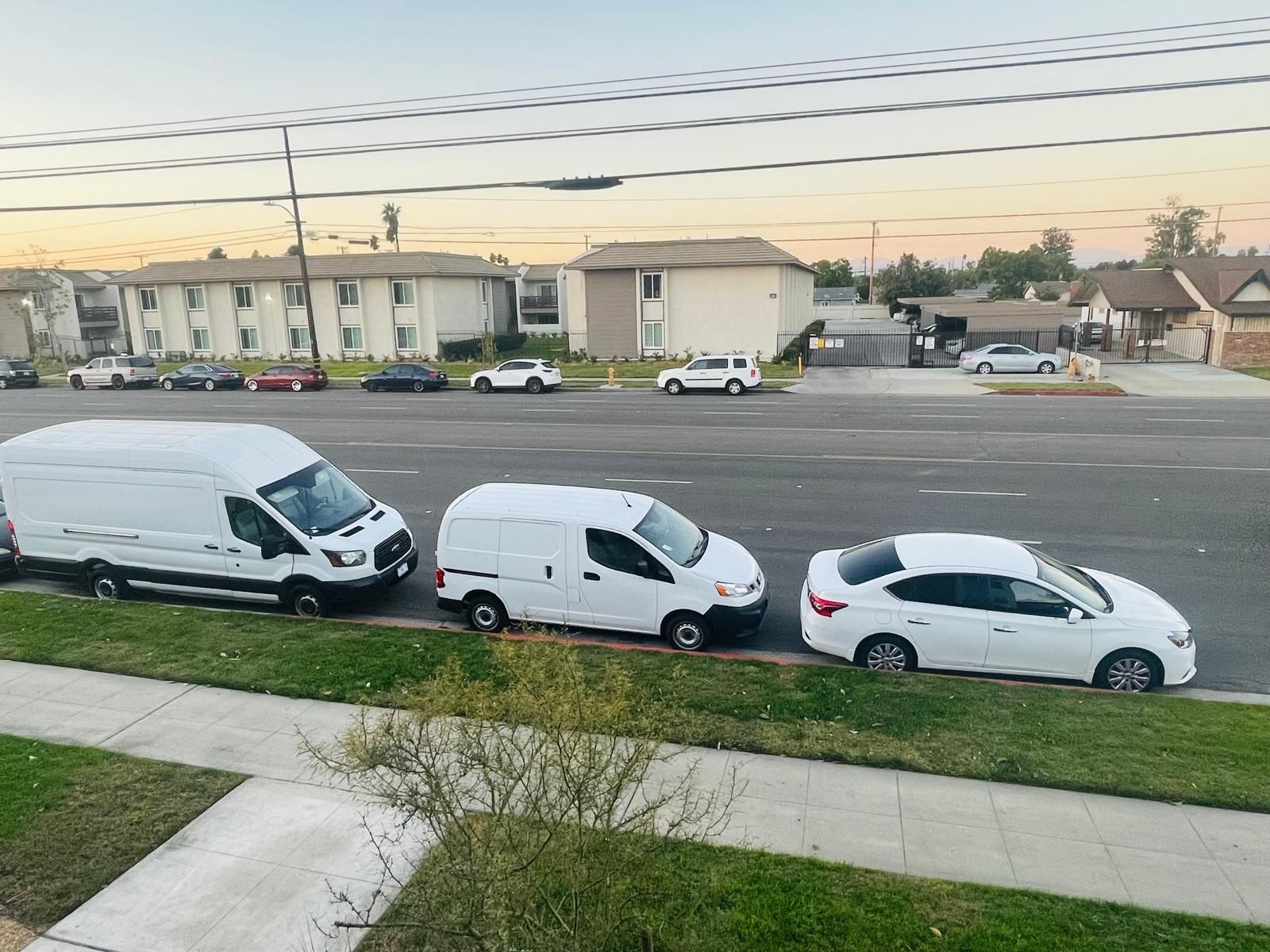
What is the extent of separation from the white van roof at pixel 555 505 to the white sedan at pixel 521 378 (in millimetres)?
25568

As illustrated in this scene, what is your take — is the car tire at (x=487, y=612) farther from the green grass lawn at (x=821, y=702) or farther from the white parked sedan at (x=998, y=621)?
the white parked sedan at (x=998, y=621)

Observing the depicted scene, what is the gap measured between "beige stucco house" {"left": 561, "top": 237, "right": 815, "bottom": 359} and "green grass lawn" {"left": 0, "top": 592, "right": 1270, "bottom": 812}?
3504 centimetres

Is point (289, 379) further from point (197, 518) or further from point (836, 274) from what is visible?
point (836, 274)

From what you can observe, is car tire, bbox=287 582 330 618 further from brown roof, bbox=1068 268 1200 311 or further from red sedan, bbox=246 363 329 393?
brown roof, bbox=1068 268 1200 311

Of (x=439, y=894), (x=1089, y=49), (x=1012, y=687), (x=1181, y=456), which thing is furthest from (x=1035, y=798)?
(x=1181, y=456)

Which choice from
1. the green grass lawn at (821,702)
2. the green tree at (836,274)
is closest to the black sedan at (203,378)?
the green grass lawn at (821,702)

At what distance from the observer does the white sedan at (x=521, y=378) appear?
116ft

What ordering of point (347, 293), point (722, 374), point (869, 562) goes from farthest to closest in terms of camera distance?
point (347, 293) < point (722, 374) < point (869, 562)

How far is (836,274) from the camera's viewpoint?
13800 centimetres

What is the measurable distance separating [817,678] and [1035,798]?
2.30 metres

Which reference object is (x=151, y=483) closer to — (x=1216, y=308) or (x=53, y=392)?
(x=53, y=392)

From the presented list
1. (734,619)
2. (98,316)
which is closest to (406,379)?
(734,619)

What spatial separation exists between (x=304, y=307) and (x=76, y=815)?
47.3 metres

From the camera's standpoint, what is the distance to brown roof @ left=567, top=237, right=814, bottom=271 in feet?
136
